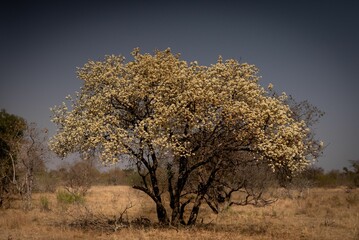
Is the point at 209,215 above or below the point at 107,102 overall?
below

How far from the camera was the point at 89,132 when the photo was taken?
21.9m

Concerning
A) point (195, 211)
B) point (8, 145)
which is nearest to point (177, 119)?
point (195, 211)

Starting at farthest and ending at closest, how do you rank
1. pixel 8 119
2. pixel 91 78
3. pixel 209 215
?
pixel 8 119
pixel 209 215
pixel 91 78

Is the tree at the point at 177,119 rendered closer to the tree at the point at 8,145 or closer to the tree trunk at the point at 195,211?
the tree trunk at the point at 195,211

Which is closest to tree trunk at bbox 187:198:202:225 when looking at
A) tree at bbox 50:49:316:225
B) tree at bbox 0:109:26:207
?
tree at bbox 50:49:316:225

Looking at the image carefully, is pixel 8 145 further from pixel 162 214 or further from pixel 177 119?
pixel 177 119

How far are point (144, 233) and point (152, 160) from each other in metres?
4.38

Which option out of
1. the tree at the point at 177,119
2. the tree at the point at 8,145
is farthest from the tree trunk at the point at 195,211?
the tree at the point at 8,145

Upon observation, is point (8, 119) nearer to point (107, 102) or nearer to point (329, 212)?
point (107, 102)

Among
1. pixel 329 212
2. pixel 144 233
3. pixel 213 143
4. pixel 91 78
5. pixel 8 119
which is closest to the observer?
pixel 144 233

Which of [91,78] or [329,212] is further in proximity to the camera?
[329,212]

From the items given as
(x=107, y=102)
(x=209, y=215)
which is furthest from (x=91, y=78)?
(x=209, y=215)

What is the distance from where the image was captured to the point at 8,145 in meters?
38.0

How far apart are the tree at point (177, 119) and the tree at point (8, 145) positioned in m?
16.0
